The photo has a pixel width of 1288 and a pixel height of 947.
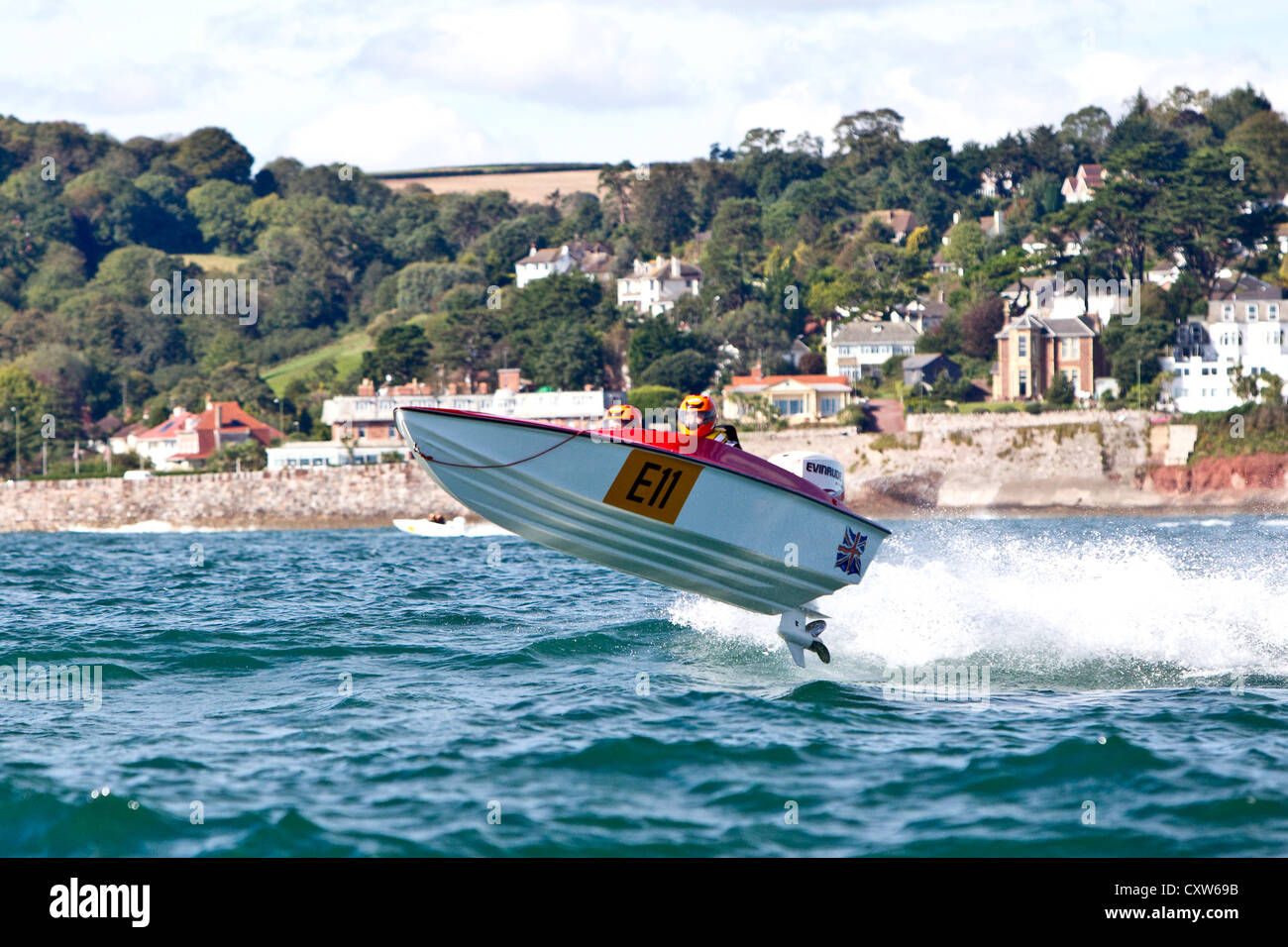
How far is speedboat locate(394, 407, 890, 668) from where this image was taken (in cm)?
1245

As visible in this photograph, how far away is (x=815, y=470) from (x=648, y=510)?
7.72 ft

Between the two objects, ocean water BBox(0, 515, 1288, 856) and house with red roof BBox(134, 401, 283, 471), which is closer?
ocean water BBox(0, 515, 1288, 856)

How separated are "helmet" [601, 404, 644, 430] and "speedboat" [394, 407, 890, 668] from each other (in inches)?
4.7

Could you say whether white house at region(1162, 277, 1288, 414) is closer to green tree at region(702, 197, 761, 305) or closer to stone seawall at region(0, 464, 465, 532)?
green tree at region(702, 197, 761, 305)

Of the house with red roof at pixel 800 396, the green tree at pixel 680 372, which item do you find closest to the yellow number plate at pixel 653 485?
the house with red roof at pixel 800 396

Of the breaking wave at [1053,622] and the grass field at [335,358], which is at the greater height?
the grass field at [335,358]

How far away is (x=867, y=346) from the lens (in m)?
99.6

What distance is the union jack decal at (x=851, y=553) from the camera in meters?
13.8

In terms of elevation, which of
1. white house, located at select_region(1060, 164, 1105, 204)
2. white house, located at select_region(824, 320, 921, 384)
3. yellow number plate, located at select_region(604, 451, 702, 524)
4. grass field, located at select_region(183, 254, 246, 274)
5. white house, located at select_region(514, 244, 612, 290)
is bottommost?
yellow number plate, located at select_region(604, 451, 702, 524)

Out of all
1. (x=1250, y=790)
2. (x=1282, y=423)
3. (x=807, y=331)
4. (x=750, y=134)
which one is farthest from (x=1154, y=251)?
(x=1250, y=790)

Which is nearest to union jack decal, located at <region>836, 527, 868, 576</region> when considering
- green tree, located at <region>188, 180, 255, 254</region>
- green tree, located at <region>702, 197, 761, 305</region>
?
green tree, located at <region>702, 197, 761, 305</region>

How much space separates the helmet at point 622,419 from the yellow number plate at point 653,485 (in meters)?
0.41

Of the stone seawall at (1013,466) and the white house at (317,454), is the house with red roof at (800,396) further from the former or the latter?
the white house at (317,454)
